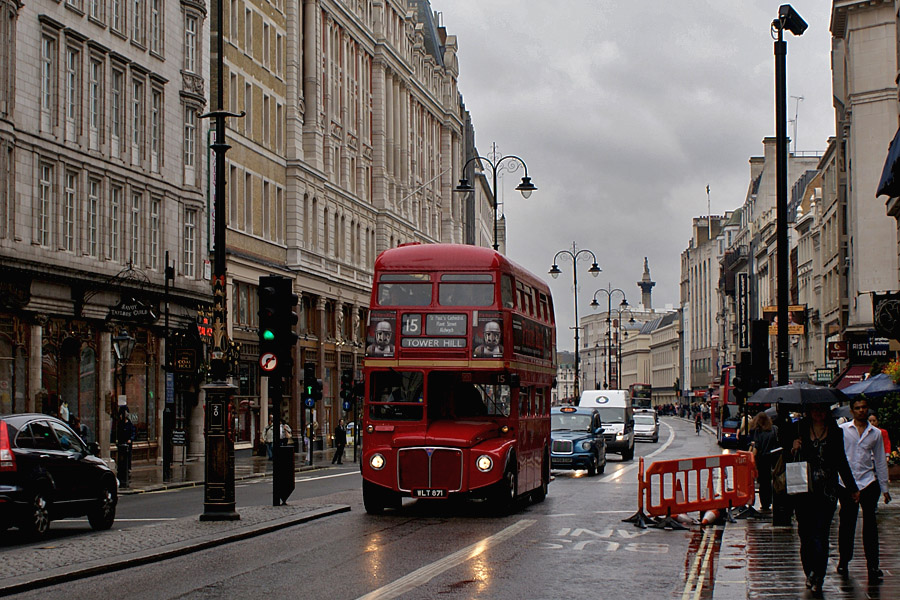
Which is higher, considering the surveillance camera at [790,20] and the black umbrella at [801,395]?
the surveillance camera at [790,20]

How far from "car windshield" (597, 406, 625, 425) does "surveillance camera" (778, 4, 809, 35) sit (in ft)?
92.6

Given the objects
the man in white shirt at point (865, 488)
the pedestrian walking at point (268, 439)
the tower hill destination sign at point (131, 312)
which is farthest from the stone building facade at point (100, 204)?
the man in white shirt at point (865, 488)

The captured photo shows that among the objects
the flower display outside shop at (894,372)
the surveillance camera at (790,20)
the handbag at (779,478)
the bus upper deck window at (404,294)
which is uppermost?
the surveillance camera at (790,20)

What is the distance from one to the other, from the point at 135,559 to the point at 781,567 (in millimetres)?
7157

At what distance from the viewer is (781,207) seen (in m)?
20.8

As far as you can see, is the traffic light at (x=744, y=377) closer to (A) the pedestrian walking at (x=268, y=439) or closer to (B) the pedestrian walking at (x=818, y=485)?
(B) the pedestrian walking at (x=818, y=485)

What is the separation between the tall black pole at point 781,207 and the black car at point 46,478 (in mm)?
10328

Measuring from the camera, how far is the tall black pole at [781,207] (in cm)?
2028

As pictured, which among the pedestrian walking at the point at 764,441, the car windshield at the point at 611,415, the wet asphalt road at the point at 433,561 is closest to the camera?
the wet asphalt road at the point at 433,561

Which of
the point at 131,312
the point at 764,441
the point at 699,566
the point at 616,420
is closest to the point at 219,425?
the point at 699,566

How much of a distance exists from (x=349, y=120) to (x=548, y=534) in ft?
184

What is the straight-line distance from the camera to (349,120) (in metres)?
73.5

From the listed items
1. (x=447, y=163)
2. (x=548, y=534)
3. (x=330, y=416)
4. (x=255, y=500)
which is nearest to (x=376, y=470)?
(x=548, y=534)

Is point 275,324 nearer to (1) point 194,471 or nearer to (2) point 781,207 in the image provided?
(2) point 781,207
